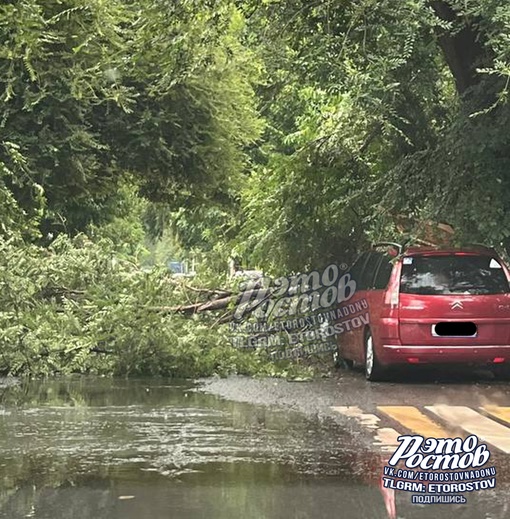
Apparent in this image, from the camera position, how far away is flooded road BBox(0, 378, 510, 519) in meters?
5.86

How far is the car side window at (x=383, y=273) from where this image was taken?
40.6ft

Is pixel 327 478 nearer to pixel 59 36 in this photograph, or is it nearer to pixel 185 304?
pixel 185 304

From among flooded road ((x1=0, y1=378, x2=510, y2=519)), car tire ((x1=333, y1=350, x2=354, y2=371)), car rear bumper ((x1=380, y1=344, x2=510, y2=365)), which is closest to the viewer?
flooded road ((x1=0, y1=378, x2=510, y2=519))

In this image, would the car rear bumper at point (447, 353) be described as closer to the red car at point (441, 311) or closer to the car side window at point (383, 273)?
the red car at point (441, 311)

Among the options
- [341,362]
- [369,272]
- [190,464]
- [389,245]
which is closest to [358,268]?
[369,272]

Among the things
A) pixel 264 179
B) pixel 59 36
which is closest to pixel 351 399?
pixel 264 179

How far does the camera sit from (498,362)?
11.9m

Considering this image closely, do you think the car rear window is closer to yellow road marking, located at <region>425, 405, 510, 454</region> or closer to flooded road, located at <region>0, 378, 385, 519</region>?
yellow road marking, located at <region>425, 405, 510, 454</region>

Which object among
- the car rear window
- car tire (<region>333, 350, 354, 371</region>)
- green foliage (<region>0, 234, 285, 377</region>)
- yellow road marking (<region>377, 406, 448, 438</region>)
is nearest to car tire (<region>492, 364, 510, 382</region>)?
the car rear window

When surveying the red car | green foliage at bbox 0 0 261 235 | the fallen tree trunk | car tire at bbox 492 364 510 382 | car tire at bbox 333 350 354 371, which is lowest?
car tire at bbox 333 350 354 371

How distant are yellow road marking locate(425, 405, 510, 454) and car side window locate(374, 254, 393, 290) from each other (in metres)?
2.48

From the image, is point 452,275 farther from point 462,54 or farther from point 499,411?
point 462,54

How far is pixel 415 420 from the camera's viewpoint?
925cm

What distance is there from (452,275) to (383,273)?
0.99 metres
